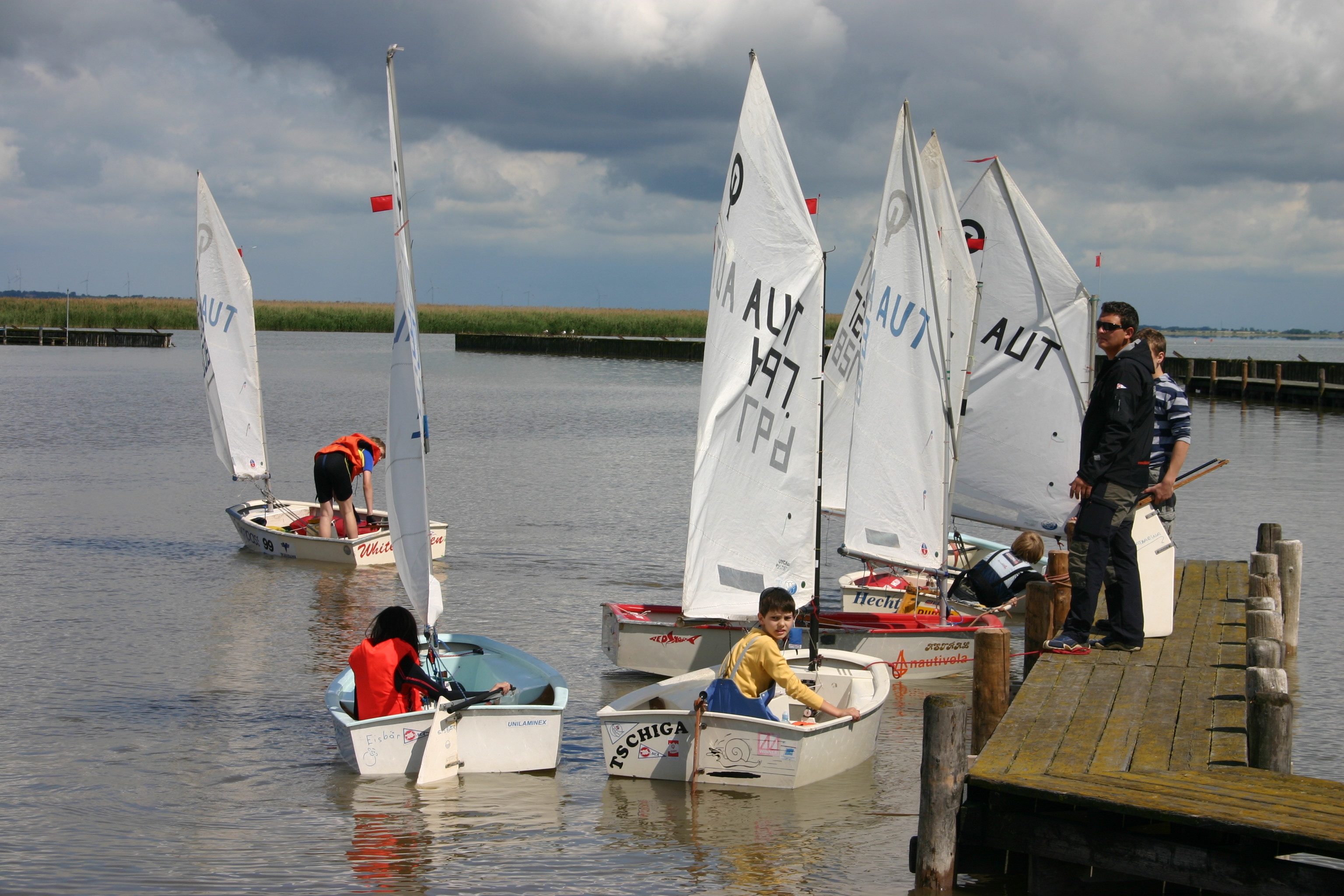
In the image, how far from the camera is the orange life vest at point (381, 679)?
855 cm

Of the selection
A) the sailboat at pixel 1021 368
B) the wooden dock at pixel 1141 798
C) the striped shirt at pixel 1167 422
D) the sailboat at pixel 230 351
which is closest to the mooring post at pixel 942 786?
the wooden dock at pixel 1141 798

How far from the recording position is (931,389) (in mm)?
12367

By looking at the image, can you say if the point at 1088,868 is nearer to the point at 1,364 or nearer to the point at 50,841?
the point at 50,841

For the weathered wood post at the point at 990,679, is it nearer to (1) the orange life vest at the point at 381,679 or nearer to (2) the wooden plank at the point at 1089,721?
(2) the wooden plank at the point at 1089,721

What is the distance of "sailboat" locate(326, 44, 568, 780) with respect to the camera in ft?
28.4

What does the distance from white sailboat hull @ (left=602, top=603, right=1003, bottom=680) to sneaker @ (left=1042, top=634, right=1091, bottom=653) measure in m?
2.28

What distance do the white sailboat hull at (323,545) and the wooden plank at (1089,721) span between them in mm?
10179

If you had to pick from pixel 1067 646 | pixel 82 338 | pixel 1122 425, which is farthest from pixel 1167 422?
pixel 82 338

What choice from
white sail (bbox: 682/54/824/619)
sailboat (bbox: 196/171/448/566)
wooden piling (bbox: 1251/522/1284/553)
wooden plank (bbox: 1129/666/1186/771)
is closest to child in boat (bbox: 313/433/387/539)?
sailboat (bbox: 196/171/448/566)

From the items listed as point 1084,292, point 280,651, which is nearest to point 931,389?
point 1084,292

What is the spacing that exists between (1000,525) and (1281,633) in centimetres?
682

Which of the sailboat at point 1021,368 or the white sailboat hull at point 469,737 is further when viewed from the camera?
the sailboat at point 1021,368

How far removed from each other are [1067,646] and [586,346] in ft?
256

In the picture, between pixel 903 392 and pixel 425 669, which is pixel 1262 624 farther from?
pixel 425 669
